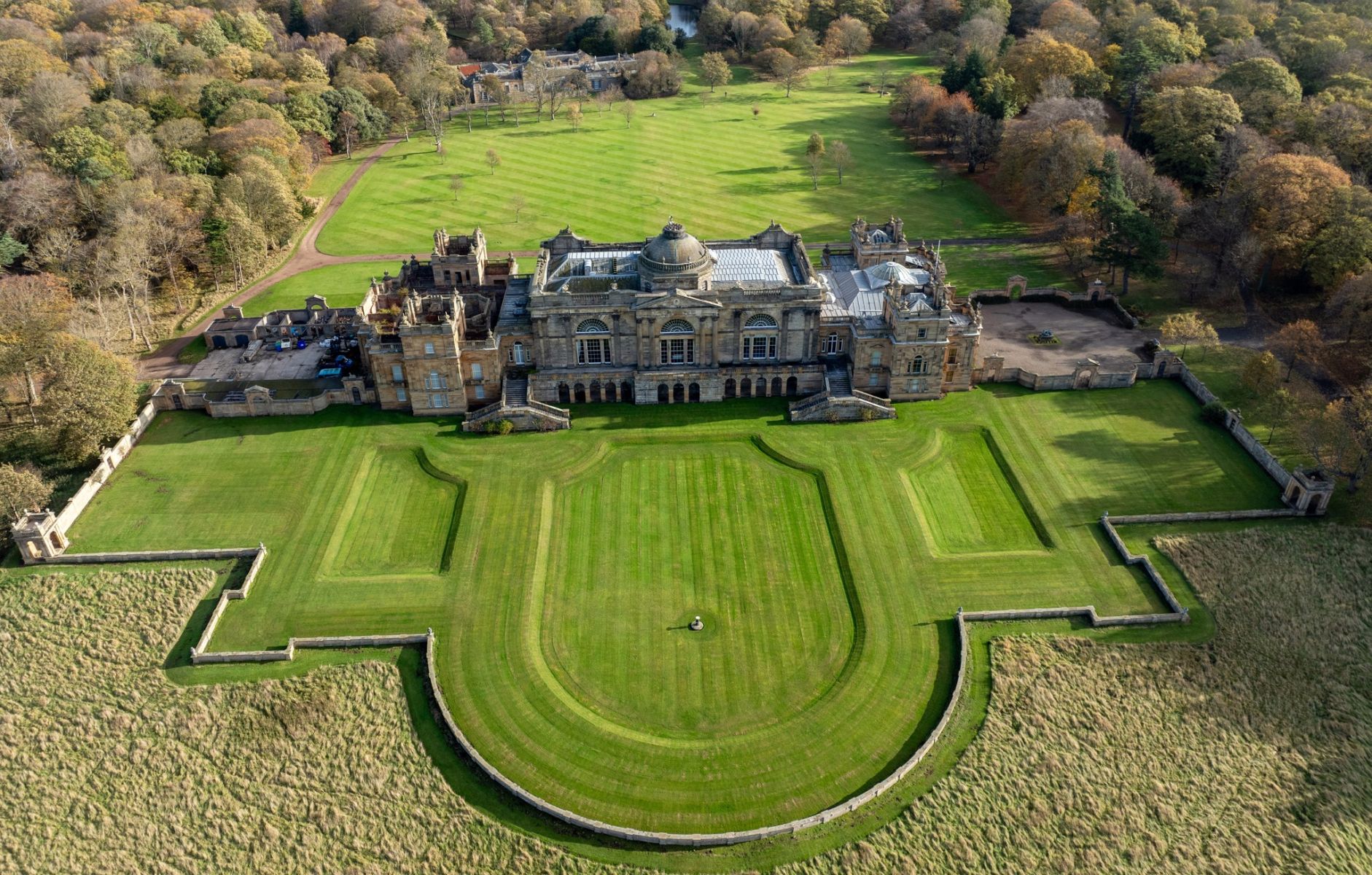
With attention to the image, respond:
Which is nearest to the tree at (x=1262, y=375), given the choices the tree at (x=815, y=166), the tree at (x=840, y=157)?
the tree at (x=815, y=166)

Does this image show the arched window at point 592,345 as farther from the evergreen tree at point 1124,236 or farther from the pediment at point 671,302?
the evergreen tree at point 1124,236

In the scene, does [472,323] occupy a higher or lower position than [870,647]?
higher

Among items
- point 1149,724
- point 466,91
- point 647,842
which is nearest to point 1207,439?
point 1149,724

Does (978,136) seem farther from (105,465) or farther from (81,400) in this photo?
(105,465)

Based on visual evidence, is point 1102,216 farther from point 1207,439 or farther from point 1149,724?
point 1149,724

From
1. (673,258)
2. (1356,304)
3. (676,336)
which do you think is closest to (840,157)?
(673,258)

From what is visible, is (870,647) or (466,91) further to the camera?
(466,91)

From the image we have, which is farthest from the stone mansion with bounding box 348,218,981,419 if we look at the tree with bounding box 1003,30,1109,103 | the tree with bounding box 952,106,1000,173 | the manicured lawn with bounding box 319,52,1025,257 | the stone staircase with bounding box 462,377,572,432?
the tree with bounding box 1003,30,1109,103
